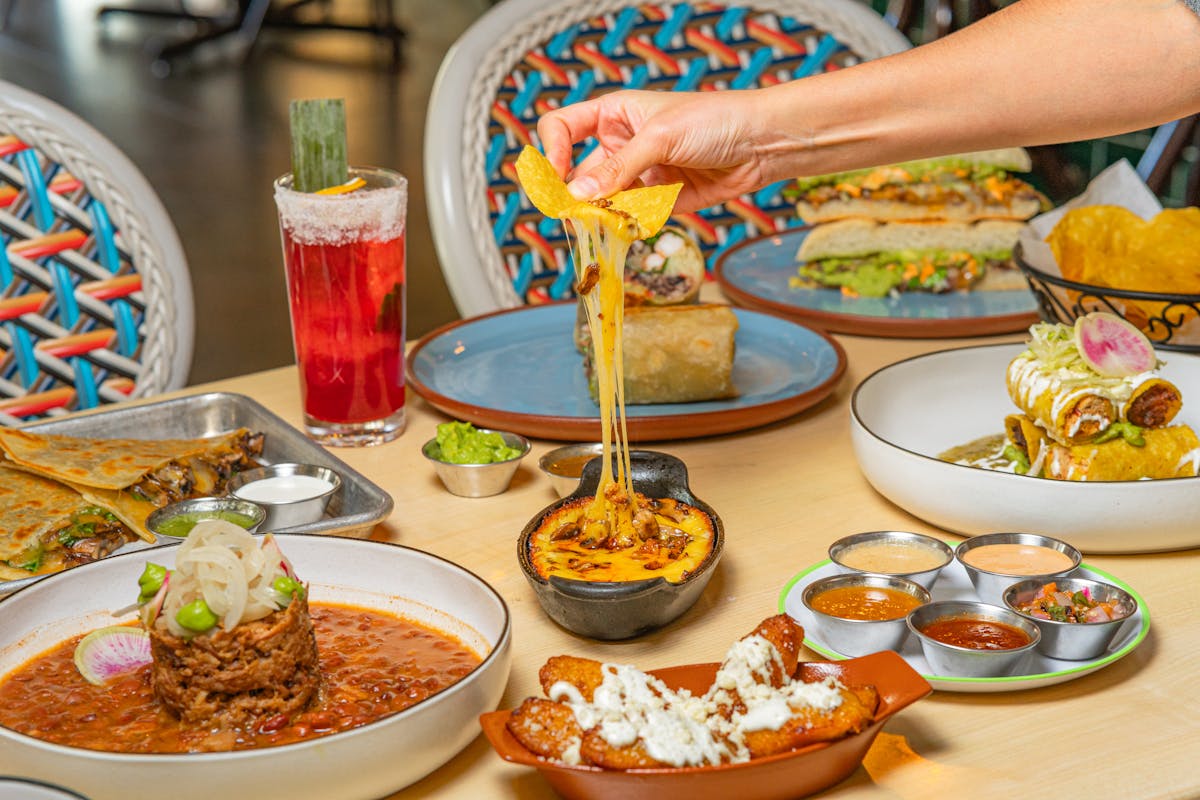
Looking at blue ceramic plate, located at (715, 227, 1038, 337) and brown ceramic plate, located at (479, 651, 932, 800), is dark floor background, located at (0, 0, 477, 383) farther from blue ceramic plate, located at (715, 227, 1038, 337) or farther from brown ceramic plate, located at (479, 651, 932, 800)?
brown ceramic plate, located at (479, 651, 932, 800)

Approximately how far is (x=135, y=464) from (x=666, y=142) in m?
0.81

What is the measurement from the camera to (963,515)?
5.34 ft

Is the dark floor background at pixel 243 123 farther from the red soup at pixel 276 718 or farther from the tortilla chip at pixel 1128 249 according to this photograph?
the red soup at pixel 276 718

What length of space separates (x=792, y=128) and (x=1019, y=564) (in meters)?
0.71

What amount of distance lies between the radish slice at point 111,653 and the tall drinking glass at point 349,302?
2.24 ft

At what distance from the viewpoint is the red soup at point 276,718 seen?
47.9 inches

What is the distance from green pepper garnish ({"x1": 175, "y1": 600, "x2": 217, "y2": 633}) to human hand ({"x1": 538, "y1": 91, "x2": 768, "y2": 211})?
72 centimetres

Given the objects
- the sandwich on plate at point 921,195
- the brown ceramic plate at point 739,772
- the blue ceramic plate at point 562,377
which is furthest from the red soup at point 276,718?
the sandwich on plate at point 921,195

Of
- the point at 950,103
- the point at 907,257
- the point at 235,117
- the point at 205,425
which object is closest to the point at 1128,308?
the point at 950,103

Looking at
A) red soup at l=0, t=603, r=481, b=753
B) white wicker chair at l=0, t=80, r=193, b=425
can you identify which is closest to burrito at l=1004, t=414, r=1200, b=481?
red soup at l=0, t=603, r=481, b=753

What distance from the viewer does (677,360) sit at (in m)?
2.12

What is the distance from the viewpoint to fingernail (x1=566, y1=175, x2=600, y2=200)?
5.52ft

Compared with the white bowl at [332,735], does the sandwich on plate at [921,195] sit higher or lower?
higher

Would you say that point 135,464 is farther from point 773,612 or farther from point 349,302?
point 773,612
